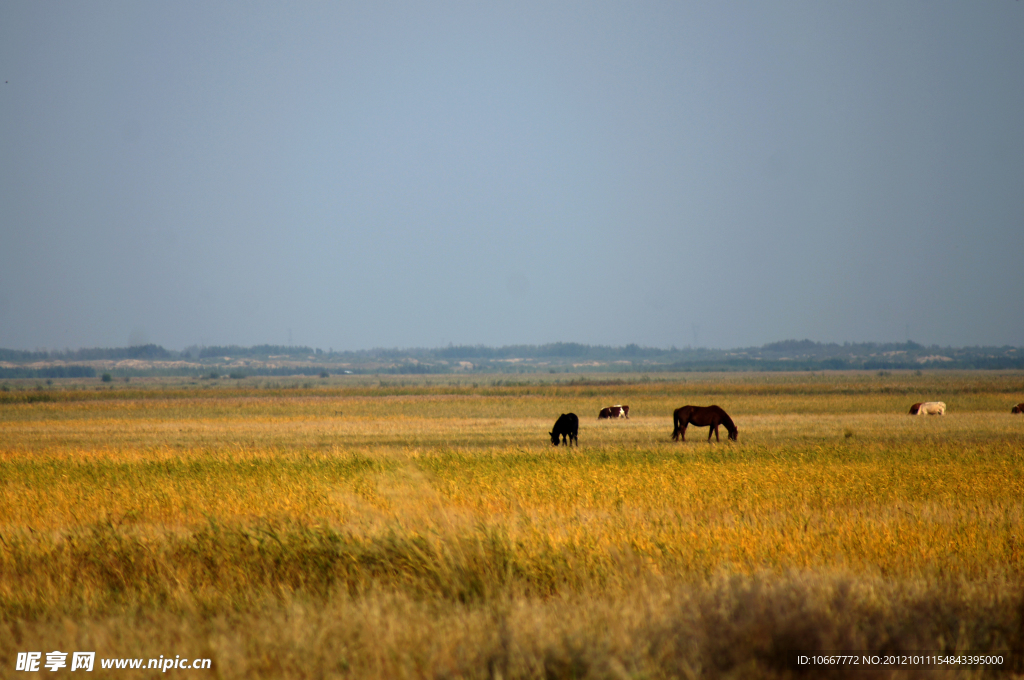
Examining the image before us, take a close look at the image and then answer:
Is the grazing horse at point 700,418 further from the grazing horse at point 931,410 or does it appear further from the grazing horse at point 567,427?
the grazing horse at point 931,410

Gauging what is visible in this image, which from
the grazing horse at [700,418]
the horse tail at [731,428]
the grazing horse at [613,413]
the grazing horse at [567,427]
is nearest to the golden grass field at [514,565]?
the grazing horse at [567,427]

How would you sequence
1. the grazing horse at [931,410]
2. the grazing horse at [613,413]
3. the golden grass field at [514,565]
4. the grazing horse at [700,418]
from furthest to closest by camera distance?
the grazing horse at [613,413] < the grazing horse at [931,410] < the grazing horse at [700,418] < the golden grass field at [514,565]

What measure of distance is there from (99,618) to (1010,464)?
19.3 meters

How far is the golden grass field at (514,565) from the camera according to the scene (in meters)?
6.20

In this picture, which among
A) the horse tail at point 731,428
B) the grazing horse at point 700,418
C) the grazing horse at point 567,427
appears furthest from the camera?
the grazing horse at point 700,418

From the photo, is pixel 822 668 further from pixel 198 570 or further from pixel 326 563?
pixel 198 570

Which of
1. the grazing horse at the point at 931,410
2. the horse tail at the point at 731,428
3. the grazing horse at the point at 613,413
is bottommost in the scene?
the grazing horse at the point at 613,413

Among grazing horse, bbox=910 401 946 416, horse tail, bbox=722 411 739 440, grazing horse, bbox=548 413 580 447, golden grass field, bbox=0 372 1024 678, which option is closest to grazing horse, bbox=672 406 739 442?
horse tail, bbox=722 411 739 440

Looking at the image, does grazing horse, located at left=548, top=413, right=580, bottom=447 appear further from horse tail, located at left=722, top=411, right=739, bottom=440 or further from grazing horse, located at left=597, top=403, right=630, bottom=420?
grazing horse, located at left=597, top=403, right=630, bottom=420

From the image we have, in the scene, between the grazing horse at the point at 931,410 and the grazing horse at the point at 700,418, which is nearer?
the grazing horse at the point at 700,418

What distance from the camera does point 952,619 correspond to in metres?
6.73

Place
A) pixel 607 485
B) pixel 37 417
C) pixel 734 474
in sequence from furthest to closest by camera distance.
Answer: pixel 37 417 → pixel 734 474 → pixel 607 485

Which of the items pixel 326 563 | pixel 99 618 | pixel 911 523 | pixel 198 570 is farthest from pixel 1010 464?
pixel 99 618

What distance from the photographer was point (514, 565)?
875 cm
